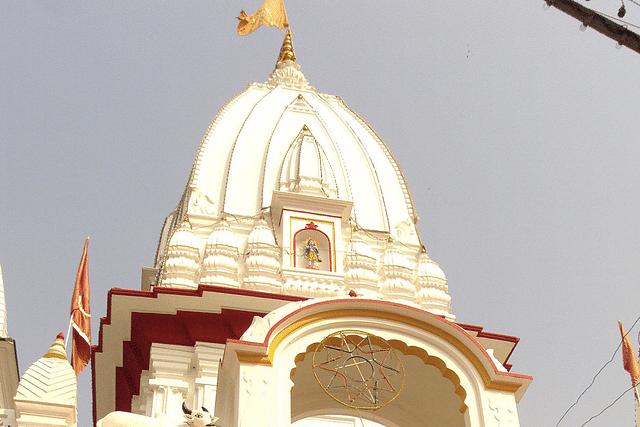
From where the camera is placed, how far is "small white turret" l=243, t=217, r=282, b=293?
16.6m

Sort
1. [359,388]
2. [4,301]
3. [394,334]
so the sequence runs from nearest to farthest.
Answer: [394,334], [359,388], [4,301]

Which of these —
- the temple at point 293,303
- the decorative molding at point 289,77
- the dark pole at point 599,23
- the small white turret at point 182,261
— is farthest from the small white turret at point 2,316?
the dark pole at point 599,23

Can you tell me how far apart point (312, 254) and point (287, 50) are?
9.69m

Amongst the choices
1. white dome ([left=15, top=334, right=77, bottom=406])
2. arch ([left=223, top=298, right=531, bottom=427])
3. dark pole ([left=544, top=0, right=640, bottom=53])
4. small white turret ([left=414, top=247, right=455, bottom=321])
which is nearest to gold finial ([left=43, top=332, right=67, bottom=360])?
white dome ([left=15, top=334, right=77, bottom=406])

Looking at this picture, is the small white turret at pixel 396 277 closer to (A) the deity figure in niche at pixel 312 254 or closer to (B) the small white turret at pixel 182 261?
(A) the deity figure in niche at pixel 312 254

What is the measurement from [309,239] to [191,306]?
364 centimetres

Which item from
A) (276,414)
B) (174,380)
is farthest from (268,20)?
(276,414)

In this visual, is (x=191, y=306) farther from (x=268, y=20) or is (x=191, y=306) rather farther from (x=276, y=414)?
(x=268, y=20)

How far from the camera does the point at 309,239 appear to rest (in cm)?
1777

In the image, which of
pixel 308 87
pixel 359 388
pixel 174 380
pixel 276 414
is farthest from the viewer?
pixel 308 87

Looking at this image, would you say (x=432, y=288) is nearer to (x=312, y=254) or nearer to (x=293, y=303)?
(x=312, y=254)

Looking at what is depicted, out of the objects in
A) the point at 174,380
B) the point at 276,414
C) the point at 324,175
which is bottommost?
the point at 276,414

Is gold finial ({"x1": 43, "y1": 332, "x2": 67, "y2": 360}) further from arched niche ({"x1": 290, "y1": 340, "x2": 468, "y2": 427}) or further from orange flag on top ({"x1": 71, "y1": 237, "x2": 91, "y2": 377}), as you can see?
orange flag on top ({"x1": 71, "y1": 237, "x2": 91, "y2": 377})

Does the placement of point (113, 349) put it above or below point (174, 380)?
above
